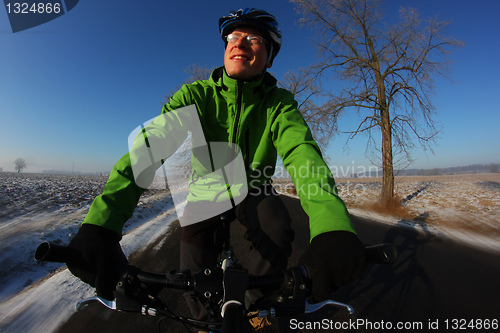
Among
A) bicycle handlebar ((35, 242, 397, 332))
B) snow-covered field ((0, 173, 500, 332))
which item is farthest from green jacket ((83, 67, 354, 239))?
snow-covered field ((0, 173, 500, 332))

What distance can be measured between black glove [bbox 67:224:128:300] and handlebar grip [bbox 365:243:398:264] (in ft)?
3.46

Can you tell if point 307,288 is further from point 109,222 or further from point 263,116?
point 263,116

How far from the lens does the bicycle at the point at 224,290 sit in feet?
2.91

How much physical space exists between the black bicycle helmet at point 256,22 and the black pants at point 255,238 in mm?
1336

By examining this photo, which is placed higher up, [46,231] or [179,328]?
[46,231]

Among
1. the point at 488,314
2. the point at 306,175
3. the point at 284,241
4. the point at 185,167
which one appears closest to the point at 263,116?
the point at 306,175

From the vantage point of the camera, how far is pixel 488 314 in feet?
8.82

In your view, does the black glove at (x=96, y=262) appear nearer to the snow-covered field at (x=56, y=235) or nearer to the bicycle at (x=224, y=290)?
the bicycle at (x=224, y=290)

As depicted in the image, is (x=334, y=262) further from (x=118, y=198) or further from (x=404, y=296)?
(x=404, y=296)

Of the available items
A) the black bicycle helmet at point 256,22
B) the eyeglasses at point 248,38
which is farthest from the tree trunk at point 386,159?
the eyeglasses at point 248,38

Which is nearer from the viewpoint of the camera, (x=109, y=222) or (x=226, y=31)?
(x=109, y=222)

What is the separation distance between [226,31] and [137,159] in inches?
57.5

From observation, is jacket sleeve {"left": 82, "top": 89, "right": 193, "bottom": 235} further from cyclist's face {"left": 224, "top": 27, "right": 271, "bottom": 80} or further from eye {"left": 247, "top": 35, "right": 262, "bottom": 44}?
eye {"left": 247, "top": 35, "right": 262, "bottom": 44}

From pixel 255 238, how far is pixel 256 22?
69.6 inches
